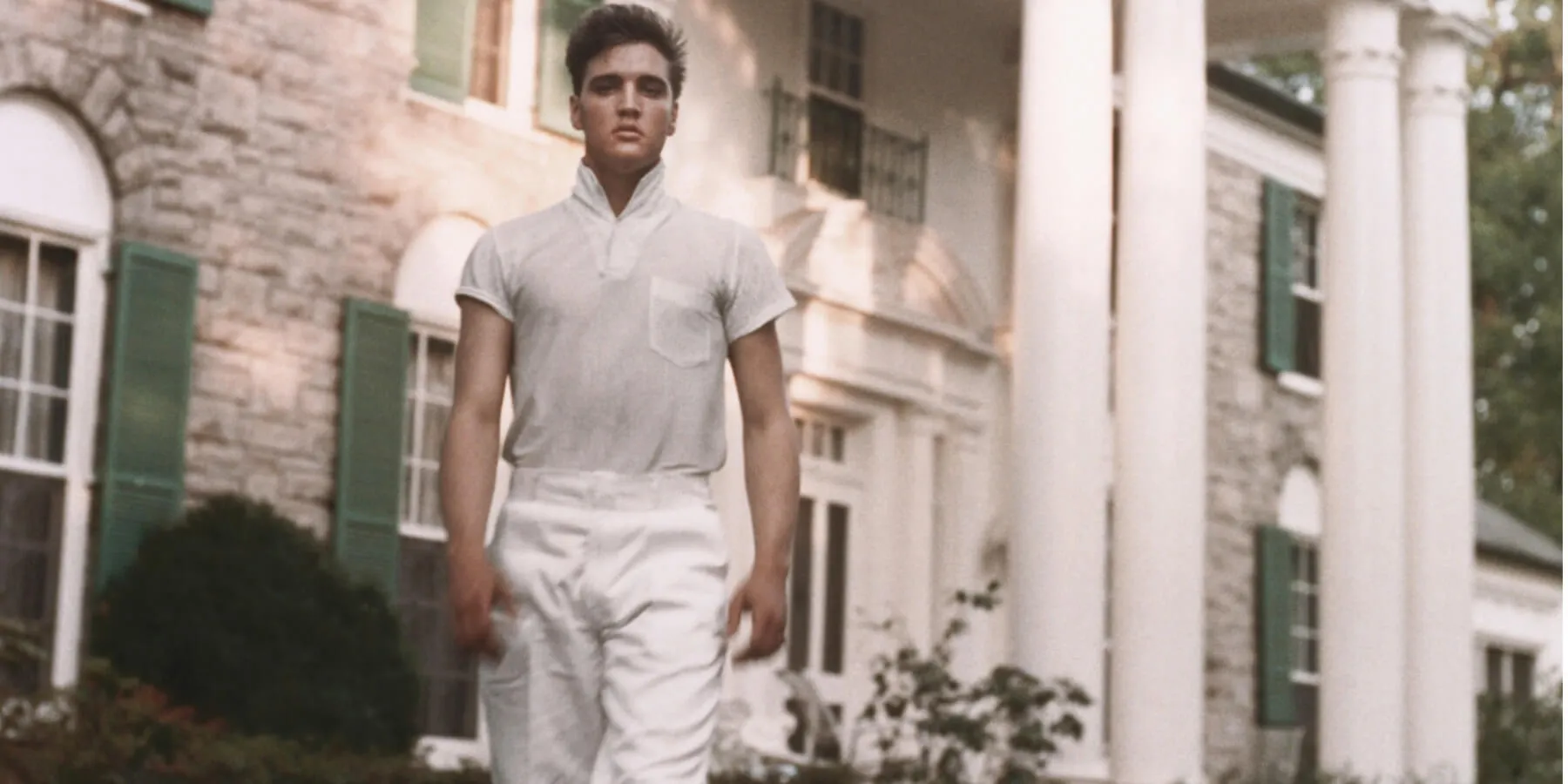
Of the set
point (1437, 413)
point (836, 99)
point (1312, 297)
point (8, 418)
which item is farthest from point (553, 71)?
point (1312, 297)

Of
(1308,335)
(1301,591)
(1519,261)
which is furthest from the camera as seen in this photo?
(1519,261)

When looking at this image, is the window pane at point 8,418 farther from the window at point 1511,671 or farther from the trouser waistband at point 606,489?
the window at point 1511,671

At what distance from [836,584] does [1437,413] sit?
4.48 metres

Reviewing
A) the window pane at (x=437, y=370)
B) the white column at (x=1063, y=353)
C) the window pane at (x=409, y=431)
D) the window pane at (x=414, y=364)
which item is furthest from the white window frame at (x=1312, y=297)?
the window pane at (x=409, y=431)

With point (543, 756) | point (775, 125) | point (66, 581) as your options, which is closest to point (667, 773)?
point (543, 756)

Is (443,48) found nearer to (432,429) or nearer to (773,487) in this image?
(432,429)

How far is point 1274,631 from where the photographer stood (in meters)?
22.4

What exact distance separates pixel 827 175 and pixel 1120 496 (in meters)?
3.56

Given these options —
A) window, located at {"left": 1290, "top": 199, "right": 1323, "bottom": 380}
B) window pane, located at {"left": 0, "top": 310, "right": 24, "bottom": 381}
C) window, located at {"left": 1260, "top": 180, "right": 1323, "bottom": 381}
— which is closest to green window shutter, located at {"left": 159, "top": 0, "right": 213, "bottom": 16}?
window pane, located at {"left": 0, "top": 310, "right": 24, "bottom": 381}

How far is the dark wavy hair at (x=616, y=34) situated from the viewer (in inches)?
198

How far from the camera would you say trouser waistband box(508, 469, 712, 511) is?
16.1ft

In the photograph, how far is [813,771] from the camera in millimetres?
13758

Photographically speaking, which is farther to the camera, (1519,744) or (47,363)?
(1519,744)

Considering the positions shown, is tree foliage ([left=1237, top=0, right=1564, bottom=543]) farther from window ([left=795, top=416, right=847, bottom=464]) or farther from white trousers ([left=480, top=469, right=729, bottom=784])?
white trousers ([left=480, top=469, right=729, bottom=784])
